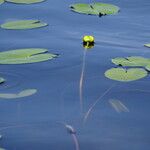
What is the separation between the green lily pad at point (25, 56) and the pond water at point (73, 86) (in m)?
0.03

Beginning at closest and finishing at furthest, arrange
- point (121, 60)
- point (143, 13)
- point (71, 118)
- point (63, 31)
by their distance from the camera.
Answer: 1. point (71, 118)
2. point (121, 60)
3. point (63, 31)
4. point (143, 13)

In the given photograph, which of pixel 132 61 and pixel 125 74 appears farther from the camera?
pixel 132 61

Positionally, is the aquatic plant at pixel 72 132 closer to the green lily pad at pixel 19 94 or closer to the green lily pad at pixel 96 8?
the green lily pad at pixel 19 94

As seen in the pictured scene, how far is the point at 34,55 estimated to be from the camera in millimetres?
2609

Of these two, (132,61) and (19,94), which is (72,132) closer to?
(19,94)

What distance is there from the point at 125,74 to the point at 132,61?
0.16 m

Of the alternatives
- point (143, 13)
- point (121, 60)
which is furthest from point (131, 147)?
point (143, 13)

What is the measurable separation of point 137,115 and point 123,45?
2.49 ft

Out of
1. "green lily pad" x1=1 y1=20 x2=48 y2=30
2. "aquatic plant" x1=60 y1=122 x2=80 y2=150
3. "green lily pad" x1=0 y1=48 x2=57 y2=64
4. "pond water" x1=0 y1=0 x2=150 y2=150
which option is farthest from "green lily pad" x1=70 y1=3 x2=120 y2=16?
"aquatic plant" x1=60 y1=122 x2=80 y2=150

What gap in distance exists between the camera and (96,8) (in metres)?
3.36

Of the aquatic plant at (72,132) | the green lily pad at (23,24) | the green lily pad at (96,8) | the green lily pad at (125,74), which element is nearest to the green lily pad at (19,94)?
the aquatic plant at (72,132)

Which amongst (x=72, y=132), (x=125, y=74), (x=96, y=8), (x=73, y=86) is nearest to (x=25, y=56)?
(x=73, y=86)

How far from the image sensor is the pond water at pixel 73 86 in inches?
77.0

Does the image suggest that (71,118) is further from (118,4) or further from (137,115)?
(118,4)
